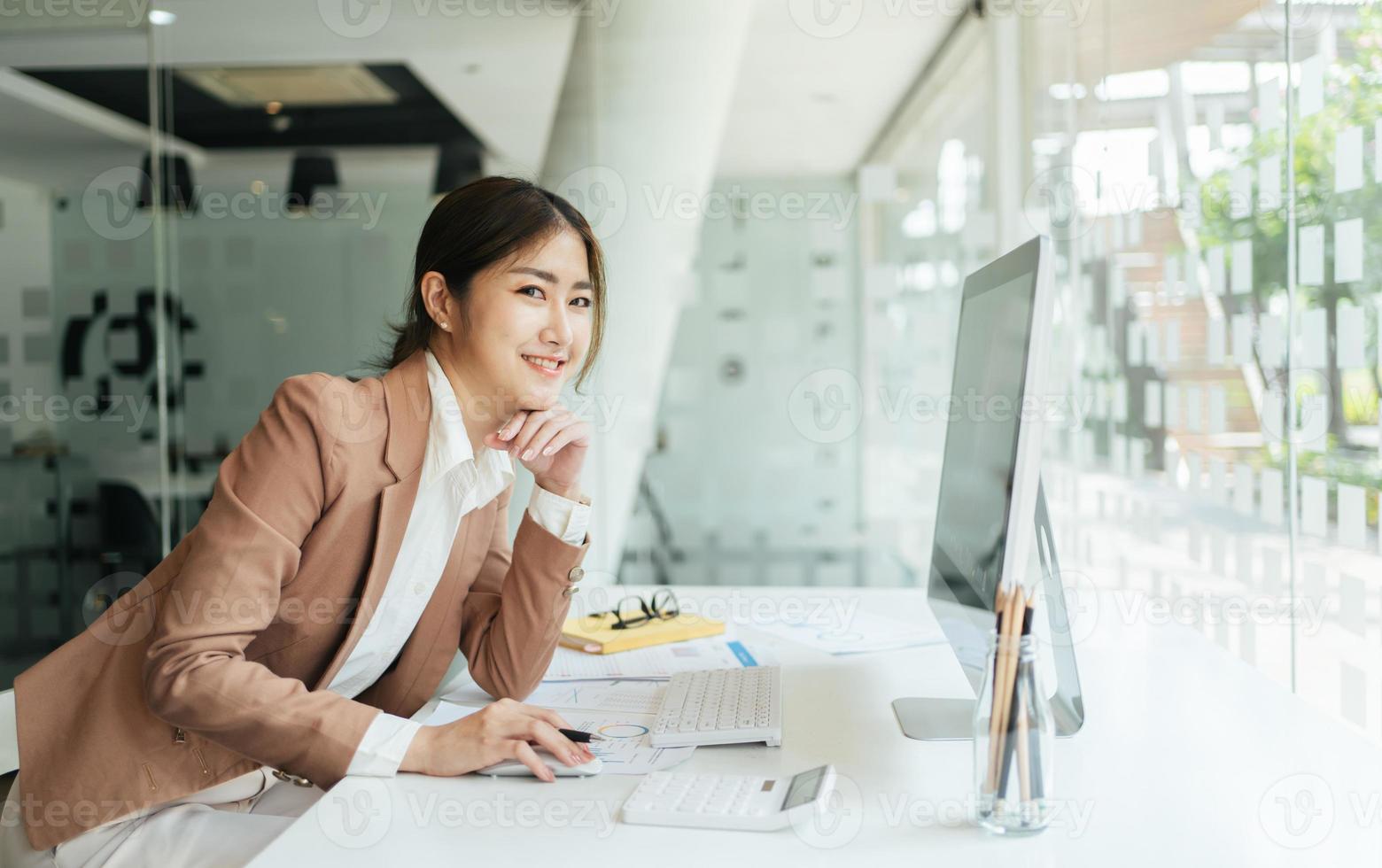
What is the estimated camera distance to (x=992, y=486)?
1.09 meters

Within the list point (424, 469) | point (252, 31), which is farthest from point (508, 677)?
point (252, 31)

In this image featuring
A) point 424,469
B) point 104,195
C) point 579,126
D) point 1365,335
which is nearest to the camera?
point 424,469

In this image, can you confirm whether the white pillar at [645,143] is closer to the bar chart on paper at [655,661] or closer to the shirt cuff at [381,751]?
the bar chart on paper at [655,661]

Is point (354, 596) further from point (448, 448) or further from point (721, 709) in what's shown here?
point (721, 709)

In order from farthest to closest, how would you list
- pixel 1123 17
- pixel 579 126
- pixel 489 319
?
pixel 579 126
pixel 1123 17
pixel 489 319

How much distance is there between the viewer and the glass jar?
2.99 ft

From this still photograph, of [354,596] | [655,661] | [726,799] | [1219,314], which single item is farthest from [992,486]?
[1219,314]

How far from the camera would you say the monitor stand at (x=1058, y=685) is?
120 cm

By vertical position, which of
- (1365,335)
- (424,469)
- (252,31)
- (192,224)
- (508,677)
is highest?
(252,31)

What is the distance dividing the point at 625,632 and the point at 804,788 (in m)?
0.69

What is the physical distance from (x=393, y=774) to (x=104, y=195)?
3041 mm

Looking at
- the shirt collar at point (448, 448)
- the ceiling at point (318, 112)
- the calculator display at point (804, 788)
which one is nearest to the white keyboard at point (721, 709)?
the calculator display at point (804, 788)

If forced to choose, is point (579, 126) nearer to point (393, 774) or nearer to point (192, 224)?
point (192, 224)

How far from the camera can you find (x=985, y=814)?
922 mm
